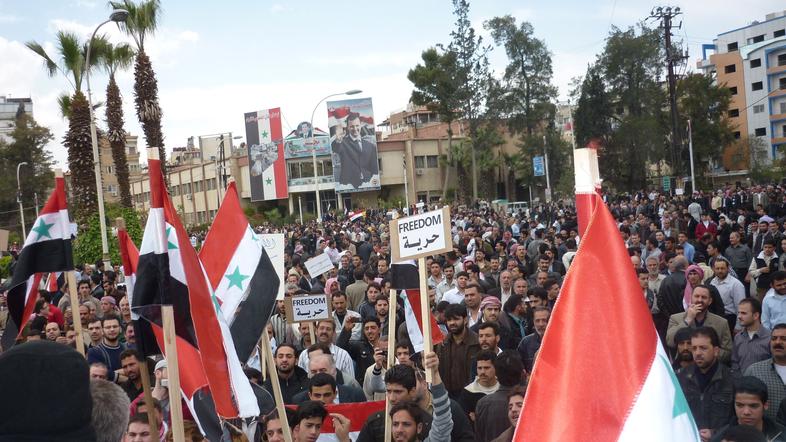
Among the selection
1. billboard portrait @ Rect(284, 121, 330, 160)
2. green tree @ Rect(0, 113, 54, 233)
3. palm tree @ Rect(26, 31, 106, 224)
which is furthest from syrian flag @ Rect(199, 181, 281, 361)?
billboard portrait @ Rect(284, 121, 330, 160)

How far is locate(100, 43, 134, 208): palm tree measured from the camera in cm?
2819

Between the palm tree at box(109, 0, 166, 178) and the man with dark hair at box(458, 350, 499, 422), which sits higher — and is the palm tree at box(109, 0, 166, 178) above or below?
above

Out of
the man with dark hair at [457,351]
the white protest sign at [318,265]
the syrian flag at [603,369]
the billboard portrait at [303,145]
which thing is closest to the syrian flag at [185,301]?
the syrian flag at [603,369]

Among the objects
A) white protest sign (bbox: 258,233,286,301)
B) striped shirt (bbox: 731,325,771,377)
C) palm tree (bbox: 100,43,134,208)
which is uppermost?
palm tree (bbox: 100,43,134,208)

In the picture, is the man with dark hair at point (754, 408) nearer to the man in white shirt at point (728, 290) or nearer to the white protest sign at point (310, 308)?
the white protest sign at point (310, 308)

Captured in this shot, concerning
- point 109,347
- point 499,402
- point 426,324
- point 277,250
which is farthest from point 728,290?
point 109,347

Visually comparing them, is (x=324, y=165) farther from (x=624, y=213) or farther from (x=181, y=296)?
(x=181, y=296)

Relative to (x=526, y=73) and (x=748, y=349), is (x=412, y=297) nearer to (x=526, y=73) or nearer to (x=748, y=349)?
(x=748, y=349)

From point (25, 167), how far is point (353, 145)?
2566 centimetres

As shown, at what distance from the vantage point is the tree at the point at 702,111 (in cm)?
6350

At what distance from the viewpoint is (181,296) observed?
4.92 meters

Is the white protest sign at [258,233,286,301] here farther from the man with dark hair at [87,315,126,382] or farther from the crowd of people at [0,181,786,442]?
the man with dark hair at [87,315,126,382]

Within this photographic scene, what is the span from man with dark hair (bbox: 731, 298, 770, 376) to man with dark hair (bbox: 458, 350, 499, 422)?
92.3 inches

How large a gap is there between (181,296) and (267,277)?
137 cm
